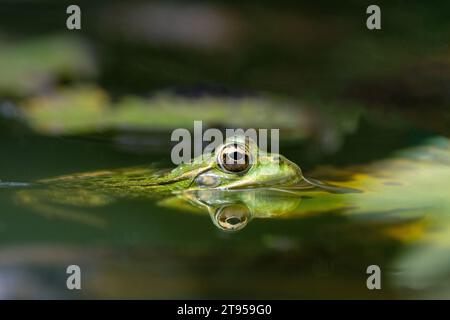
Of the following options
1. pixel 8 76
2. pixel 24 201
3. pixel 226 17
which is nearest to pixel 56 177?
pixel 24 201

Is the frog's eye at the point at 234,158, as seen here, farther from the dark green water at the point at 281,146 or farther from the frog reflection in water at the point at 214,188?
the dark green water at the point at 281,146

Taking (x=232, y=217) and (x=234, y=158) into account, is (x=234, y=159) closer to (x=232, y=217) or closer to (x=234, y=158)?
(x=234, y=158)

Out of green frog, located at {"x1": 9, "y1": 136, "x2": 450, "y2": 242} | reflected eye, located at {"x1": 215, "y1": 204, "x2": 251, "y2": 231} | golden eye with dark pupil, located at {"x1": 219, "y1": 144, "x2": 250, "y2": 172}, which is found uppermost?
golden eye with dark pupil, located at {"x1": 219, "y1": 144, "x2": 250, "y2": 172}

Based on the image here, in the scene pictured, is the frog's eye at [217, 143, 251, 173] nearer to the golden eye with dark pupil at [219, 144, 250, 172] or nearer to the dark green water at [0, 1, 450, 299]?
the golden eye with dark pupil at [219, 144, 250, 172]

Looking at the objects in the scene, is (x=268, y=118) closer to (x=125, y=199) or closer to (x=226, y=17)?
(x=226, y=17)

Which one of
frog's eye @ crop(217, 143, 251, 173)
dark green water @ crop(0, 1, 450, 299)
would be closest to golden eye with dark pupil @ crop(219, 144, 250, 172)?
frog's eye @ crop(217, 143, 251, 173)

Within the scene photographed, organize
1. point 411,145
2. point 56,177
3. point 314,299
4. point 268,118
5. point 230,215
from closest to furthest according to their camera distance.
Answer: point 314,299, point 230,215, point 56,177, point 411,145, point 268,118

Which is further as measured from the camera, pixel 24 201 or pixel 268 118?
pixel 268 118

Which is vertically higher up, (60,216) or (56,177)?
(56,177)

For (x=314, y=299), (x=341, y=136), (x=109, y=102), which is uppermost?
(x=109, y=102)
